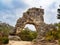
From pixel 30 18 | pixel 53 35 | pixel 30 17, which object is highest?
pixel 30 17

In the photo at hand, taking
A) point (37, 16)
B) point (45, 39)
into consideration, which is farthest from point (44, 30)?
point (37, 16)

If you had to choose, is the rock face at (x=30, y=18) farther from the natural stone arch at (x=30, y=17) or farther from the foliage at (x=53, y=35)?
the foliage at (x=53, y=35)

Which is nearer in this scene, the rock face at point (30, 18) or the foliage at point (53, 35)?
the foliage at point (53, 35)

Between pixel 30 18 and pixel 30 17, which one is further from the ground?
pixel 30 17

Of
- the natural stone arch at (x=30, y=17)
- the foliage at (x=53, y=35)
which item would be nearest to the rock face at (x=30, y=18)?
the natural stone arch at (x=30, y=17)

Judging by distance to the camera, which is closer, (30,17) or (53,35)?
(53,35)

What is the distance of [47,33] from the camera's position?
76.7ft

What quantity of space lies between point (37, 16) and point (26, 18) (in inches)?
67.5

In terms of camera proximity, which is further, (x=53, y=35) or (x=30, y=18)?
(x=30, y=18)

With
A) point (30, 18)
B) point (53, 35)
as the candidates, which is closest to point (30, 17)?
point (30, 18)

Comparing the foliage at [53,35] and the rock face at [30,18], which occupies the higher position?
the rock face at [30,18]

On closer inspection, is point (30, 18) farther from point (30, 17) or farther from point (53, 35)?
point (53, 35)

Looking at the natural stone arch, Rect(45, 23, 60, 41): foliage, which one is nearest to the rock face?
the natural stone arch

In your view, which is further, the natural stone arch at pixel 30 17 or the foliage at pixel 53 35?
the natural stone arch at pixel 30 17
